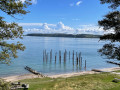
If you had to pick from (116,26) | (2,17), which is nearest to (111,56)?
(116,26)

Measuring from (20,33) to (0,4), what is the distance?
5.79ft

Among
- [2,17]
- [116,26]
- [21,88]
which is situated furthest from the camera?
[21,88]

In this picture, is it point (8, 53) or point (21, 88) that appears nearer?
point (8, 53)

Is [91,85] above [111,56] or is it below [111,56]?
below

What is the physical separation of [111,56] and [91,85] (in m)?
5.89

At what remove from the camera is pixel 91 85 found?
14656mm

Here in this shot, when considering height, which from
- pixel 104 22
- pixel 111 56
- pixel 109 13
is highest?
pixel 109 13

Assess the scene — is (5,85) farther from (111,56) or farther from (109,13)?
(109,13)

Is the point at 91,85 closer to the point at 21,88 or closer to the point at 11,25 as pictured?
the point at 21,88

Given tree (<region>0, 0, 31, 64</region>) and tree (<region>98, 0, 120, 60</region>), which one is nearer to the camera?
tree (<region>0, 0, 31, 64</region>)

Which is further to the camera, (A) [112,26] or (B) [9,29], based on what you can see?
(A) [112,26]

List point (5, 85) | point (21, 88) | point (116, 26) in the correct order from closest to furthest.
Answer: point (5, 85) < point (116, 26) < point (21, 88)

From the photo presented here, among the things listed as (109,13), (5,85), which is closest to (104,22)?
(109,13)

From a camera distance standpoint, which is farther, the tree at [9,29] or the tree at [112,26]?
the tree at [112,26]
